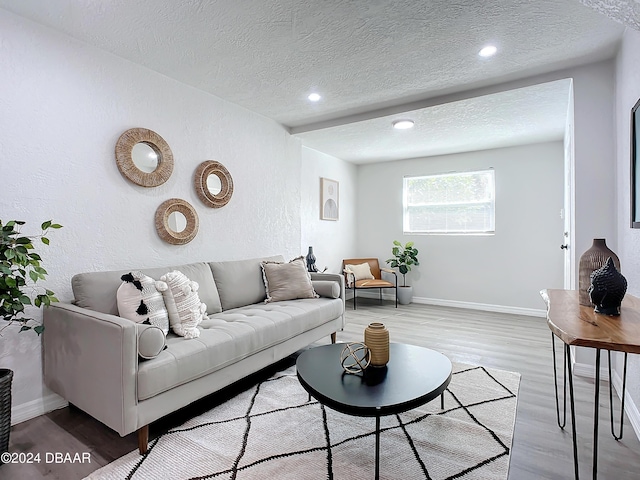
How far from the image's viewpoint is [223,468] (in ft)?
5.33

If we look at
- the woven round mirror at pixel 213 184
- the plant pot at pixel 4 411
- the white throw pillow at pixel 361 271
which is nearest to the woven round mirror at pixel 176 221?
the woven round mirror at pixel 213 184

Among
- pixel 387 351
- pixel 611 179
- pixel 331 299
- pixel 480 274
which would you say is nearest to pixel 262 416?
pixel 387 351

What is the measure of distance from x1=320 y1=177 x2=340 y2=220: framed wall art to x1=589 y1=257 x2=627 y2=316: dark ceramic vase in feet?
13.3

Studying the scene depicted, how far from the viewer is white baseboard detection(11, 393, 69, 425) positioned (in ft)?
6.72

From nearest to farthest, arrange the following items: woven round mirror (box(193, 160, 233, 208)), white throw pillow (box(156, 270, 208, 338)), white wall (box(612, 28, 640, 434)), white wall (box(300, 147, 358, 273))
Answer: white wall (box(612, 28, 640, 434)) → white throw pillow (box(156, 270, 208, 338)) → woven round mirror (box(193, 160, 233, 208)) → white wall (box(300, 147, 358, 273))

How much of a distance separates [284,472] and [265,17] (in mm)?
2449

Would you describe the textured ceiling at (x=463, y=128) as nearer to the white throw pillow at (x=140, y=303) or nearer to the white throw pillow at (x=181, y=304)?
the white throw pillow at (x=181, y=304)

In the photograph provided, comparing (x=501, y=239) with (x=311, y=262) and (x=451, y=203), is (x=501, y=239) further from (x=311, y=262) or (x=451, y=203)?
(x=311, y=262)

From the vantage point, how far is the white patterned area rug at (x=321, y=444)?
1.60 meters

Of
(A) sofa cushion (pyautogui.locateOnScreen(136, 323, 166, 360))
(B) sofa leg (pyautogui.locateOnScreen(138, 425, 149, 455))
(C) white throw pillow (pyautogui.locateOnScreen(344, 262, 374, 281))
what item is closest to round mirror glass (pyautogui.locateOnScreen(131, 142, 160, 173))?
(A) sofa cushion (pyautogui.locateOnScreen(136, 323, 166, 360))

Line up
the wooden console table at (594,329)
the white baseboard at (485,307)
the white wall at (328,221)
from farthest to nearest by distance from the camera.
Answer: the white wall at (328,221), the white baseboard at (485,307), the wooden console table at (594,329)

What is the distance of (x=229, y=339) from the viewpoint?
86.0 inches

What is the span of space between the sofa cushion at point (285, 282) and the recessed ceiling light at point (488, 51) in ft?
7.52

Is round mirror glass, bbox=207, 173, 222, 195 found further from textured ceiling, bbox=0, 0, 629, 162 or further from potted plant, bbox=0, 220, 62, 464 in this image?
potted plant, bbox=0, 220, 62, 464
